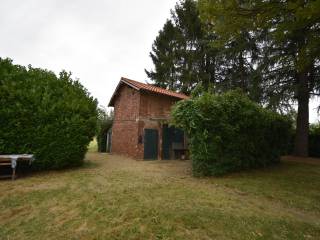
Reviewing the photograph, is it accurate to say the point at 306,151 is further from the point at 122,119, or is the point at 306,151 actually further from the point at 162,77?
the point at 162,77

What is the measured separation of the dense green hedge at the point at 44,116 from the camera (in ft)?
30.0

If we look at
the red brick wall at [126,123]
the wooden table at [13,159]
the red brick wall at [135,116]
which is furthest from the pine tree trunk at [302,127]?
the wooden table at [13,159]

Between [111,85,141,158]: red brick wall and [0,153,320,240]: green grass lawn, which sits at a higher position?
[111,85,141,158]: red brick wall

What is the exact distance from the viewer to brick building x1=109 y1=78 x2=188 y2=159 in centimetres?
1580

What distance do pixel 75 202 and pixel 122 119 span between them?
499 inches

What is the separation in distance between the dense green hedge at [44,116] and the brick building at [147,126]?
493 cm

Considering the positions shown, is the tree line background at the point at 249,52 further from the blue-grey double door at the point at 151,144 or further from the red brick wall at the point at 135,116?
the blue-grey double door at the point at 151,144

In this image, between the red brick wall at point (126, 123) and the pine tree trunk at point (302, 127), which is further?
the red brick wall at point (126, 123)

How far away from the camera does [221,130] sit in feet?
31.1

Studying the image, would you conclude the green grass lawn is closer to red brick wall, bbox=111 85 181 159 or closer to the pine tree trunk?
red brick wall, bbox=111 85 181 159

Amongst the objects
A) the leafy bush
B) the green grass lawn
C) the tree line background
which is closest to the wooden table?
the green grass lawn

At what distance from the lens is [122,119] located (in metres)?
18.2

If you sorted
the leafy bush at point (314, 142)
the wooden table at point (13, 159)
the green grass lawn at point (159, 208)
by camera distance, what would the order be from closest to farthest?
the green grass lawn at point (159, 208)
the wooden table at point (13, 159)
the leafy bush at point (314, 142)

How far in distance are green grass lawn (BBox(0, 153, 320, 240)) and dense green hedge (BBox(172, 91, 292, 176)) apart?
1.06 meters
